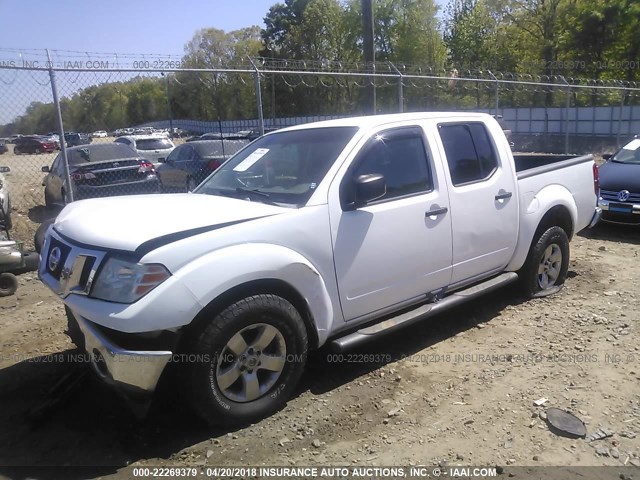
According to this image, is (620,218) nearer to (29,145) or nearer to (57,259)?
(57,259)

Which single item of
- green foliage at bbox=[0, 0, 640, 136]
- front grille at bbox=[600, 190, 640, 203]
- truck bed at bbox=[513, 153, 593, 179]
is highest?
green foliage at bbox=[0, 0, 640, 136]

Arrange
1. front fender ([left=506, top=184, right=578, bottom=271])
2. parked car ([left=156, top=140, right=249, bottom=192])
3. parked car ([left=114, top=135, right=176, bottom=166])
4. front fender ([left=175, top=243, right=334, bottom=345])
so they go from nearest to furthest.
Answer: front fender ([left=175, top=243, right=334, bottom=345]) < front fender ([left=506, top=184, right=578, bottom=271]) < parked car ([left=156, top=140, right=249, bottom=192]) < parked car ([left=114, top=135, right=176, bottom=166])

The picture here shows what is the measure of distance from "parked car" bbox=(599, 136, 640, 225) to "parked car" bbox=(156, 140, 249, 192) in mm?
6162

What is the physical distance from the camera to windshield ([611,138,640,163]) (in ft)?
29.8

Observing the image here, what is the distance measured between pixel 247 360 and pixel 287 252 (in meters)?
0.69

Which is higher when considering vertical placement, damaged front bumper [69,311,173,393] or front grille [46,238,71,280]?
front grille [46,238,71,280]

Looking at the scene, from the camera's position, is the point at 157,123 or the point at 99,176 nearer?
the point at 99,176

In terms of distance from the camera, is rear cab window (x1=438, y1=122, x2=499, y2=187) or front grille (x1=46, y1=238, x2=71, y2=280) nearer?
front grille (x1=46, y1=238, x2=71, y2=280)

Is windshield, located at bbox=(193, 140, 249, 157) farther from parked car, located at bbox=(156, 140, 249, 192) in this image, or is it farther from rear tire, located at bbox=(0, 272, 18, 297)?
rear tire, located at bbox=(0, 272, 18, 297)

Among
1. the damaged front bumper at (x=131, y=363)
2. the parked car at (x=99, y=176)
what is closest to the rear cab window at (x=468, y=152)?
the damaged front bumper at (x=131, y=363)

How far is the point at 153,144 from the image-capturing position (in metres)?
18.5

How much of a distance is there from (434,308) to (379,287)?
1.98 ft

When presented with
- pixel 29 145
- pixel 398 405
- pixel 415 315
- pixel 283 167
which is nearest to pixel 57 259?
pixel 283 167

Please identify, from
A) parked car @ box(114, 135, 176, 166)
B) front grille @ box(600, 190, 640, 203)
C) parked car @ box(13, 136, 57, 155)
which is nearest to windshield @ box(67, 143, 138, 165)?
parked car @ box(13, 136, 57, 155)
